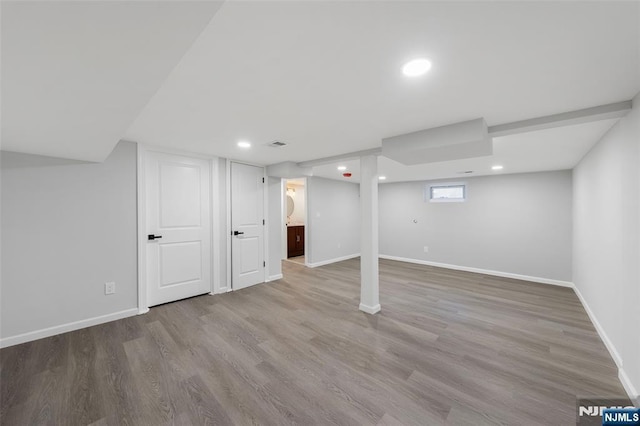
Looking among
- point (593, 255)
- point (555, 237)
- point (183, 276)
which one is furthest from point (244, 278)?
point (555, 237)

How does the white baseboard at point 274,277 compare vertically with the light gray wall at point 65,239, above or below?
below

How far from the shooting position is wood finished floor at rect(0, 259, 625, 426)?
1.60m

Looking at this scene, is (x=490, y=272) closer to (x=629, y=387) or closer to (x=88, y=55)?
(x=629, y=387)

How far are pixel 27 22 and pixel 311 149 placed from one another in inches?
107

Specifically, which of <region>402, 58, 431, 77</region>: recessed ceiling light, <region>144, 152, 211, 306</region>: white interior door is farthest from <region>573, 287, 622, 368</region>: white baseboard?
<region>144, 152, 211, 306</region>: white interior door

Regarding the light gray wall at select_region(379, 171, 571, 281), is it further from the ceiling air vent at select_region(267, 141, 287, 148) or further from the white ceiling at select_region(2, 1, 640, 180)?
the ceiling air vent at select_region(267, 141, 287, 148)

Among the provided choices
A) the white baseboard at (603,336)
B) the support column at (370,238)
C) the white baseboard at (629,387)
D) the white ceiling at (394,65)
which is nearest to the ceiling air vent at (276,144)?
the white ceiling at (394,65)

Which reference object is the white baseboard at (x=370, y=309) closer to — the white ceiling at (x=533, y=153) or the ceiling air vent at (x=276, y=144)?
the white ceiling at (x=533, y=153)

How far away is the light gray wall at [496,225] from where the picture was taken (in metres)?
4.50

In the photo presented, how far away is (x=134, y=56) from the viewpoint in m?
Result: 0.94

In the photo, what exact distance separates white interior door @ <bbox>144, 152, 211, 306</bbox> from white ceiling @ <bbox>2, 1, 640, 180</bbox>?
3.40 feet

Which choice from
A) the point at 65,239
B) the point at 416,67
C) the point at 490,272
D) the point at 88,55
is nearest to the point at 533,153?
the point at 490,272

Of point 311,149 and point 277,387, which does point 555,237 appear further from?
point 277,387

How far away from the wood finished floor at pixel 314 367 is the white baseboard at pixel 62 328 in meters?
0.09
